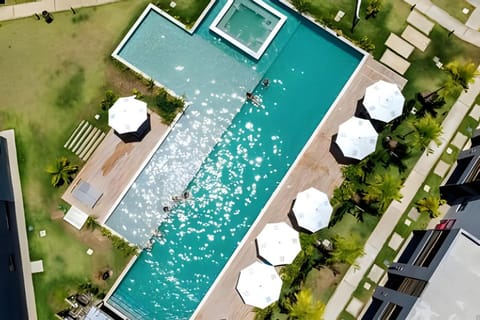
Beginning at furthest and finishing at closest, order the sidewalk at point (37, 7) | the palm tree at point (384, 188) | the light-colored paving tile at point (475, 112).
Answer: the sidewalk at point (37, 7) < the light-colored paving tile at point (475, 112) < the palm tree at point (384, 188)

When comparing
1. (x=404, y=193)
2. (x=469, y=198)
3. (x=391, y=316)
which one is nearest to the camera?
(x=391, y=316)

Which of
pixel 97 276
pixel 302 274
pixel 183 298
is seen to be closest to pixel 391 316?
pixel 302 274

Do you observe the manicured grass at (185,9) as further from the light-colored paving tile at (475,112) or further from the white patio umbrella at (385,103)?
the light-colored paving tile at (475,112)

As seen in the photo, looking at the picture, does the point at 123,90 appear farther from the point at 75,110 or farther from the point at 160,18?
the point at 160,18

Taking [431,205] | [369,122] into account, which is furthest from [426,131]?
[431,205]

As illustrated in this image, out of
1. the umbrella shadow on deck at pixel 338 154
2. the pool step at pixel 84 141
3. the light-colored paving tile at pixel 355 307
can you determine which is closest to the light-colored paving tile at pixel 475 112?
the umbrella shadow on deck at pixel 338 154

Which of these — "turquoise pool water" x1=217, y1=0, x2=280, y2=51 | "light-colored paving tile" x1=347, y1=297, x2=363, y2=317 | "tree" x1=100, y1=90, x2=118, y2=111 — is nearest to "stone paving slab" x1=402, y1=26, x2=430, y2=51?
"turquoise pool water" x1=217, y1=0, x2=280, y2=51

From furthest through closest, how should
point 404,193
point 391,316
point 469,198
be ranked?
1. point 404,193
2. point 469,198
3. point 391,316
